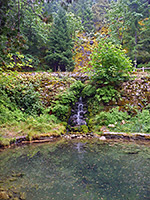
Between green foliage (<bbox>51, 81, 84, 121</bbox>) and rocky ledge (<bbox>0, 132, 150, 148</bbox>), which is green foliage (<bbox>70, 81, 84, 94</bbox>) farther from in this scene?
rocky ledge (<bbox>0, 132, 150, 148</bbox>)

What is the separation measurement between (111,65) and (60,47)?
11191 millimetres

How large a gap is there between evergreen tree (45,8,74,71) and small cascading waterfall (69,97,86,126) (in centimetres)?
921

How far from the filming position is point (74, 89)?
10125mm

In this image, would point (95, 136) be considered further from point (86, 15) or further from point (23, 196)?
point (86, 15)

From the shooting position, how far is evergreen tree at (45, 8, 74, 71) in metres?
18.3

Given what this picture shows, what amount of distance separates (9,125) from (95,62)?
19.1ft

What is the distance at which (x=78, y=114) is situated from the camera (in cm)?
920

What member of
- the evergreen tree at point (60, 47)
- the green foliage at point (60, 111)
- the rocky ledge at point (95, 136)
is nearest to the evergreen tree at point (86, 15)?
the evergreen tree at point (60, 47)

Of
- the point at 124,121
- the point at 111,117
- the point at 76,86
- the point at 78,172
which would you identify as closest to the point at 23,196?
the point at 78,172

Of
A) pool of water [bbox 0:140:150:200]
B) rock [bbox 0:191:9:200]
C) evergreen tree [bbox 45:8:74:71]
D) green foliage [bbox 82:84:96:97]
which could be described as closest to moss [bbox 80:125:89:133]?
pool of water [bbox 0:140:150:200]

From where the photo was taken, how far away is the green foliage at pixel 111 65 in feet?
29.0

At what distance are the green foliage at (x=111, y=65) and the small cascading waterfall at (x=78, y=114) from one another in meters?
1.83

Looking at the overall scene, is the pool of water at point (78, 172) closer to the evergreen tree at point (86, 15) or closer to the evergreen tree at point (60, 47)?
the evergreen tree at point (60, 47)

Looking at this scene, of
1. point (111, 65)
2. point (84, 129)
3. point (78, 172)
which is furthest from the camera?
point (111, 65)
